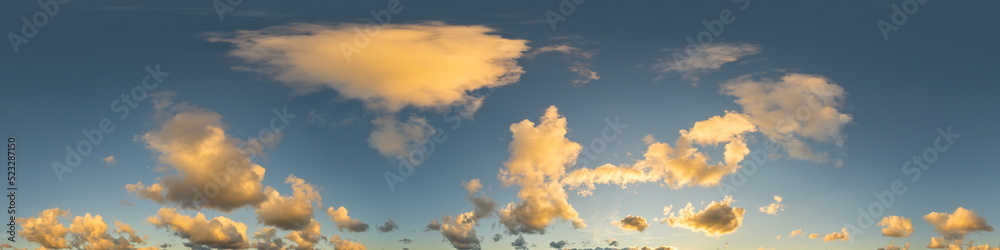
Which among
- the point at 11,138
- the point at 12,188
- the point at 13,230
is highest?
the point at 11,138

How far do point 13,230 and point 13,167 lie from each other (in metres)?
13.7

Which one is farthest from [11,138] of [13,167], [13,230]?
[13,230]

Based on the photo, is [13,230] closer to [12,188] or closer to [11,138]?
[12,188]

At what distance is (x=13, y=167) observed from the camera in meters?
91.9

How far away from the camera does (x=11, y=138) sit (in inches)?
3649

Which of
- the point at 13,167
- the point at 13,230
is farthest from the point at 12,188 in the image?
the point at 13,230

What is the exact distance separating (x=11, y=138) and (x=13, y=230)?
18.0 metres

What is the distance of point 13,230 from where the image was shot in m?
96.4

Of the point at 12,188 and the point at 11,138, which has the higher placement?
the point at 11,138

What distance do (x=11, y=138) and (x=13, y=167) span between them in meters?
5.33

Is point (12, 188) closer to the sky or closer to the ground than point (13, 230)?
closer to the sky

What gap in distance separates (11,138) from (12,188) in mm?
8970
